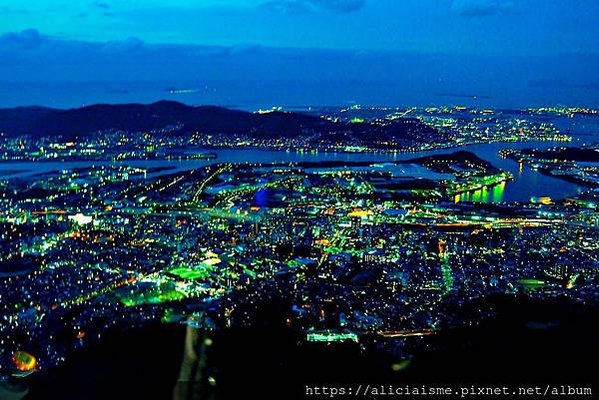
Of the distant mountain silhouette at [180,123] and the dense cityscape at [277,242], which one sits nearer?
the dense cityscape at [277,242]

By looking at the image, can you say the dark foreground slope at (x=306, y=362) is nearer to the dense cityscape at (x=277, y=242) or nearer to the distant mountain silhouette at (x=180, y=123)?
the dense cityscape at (x=277, y=242)

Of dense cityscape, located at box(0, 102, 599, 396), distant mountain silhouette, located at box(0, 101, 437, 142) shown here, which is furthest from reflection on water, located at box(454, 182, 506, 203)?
distant mountain silhouette, located at box(0, 101, 437, 142)

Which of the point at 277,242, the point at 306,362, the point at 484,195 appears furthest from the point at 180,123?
the point at 306,362

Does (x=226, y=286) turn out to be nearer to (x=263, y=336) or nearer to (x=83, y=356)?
(x=263, y=336)

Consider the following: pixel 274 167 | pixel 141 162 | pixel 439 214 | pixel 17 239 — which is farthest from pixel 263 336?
pixel 141 162

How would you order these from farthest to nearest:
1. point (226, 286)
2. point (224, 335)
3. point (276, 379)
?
1. point (226, 286)
2. point (224, 335)
3. point (276, 379)

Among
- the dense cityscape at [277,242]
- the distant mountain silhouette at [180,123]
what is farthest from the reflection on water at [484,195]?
the distant mountain silhouette at [180,123]

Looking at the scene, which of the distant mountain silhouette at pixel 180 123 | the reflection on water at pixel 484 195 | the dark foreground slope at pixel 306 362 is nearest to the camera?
the dark foreground slope at pixel 306 362
